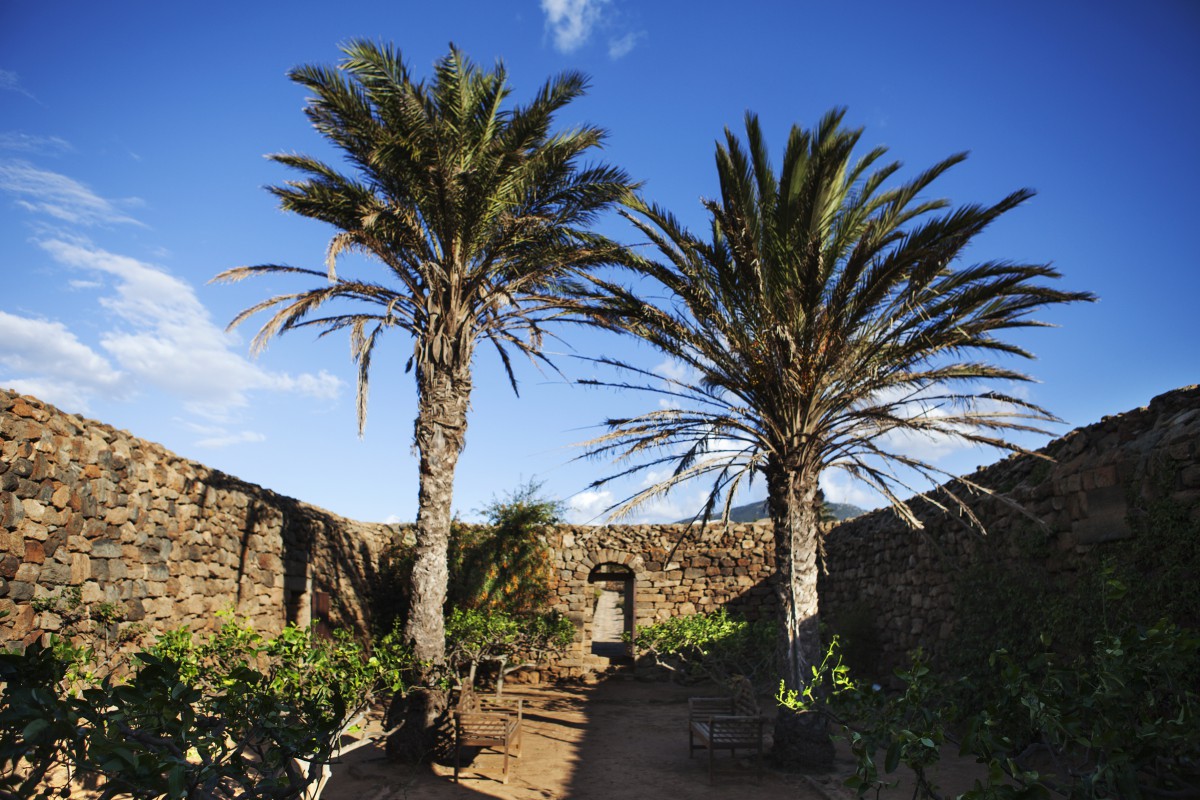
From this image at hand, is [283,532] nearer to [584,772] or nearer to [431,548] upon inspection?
[431,548]

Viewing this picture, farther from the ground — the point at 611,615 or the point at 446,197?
the point at 446,197

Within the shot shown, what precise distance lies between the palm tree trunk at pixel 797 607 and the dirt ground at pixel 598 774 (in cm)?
28

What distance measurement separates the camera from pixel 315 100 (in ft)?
28.4

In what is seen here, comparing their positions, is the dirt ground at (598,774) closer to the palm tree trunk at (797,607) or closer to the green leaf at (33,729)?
the palm tree trunk at (797,607)

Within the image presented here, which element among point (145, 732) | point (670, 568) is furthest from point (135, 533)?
point (670, 568)

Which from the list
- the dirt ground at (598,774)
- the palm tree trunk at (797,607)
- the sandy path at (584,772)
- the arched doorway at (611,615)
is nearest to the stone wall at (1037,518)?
the palm tree trunk at (797,607)

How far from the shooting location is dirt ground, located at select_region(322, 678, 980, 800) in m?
7.17

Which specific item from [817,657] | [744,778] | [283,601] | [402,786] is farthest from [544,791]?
[283,601]

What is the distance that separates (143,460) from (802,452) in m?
6.68

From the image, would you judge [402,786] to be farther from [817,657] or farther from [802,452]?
[802,452]

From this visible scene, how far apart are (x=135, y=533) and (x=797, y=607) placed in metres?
6.60

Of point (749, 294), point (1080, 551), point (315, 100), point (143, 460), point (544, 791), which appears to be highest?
point (315, 100)

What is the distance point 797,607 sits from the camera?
7848mm

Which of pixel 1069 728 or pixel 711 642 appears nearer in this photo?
pixel 1069 728
